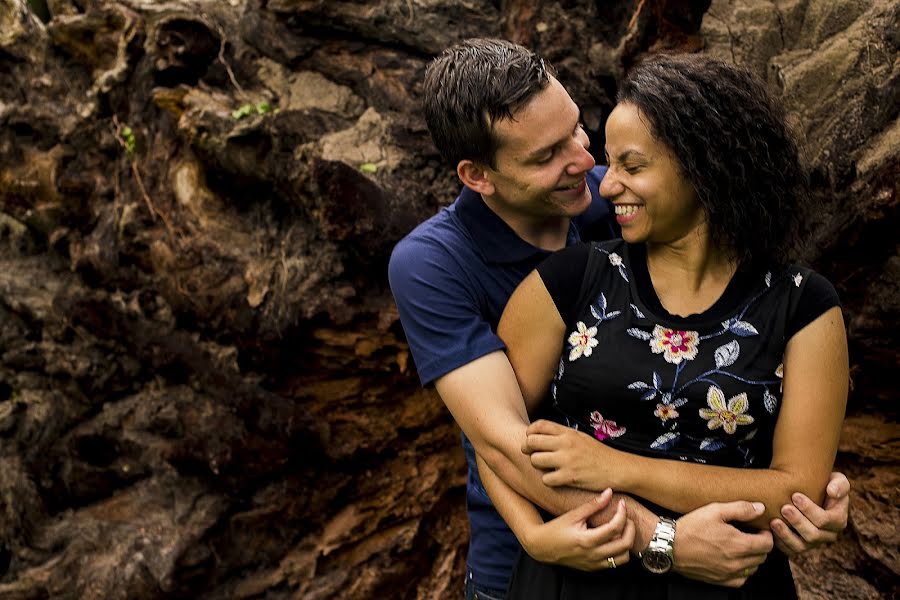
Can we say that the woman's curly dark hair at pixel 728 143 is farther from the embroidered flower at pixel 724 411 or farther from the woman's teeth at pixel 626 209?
the embroidered flower at pixel 724 411

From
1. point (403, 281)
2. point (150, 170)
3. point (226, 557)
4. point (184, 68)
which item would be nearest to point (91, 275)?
point (150, 170)

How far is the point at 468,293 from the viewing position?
249 cm

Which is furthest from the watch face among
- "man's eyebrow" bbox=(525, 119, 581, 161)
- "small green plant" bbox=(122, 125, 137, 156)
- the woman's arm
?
"small green plant" bbox=(122, 125, 137, 156)

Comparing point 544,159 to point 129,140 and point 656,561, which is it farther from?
point 129,140

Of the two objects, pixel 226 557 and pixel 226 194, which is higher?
pixel 226 194

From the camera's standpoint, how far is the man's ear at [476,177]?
8.80ft

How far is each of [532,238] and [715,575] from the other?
117 cm

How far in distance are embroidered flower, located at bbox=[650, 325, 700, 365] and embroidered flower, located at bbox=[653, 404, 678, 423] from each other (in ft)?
0.36

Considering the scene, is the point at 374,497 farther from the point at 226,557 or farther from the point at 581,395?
the point at 581,395

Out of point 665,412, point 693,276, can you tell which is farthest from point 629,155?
point 665,412

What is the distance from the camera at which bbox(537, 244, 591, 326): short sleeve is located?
2.17 metres

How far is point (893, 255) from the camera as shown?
3.03m

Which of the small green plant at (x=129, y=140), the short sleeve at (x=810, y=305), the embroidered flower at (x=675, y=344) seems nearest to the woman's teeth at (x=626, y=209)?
the embroidered flower at (x=675, y=344)

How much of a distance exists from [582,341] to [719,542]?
1.88 feet
